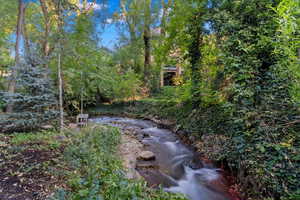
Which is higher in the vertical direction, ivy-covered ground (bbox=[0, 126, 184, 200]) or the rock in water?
ivy-covered ground (bbox=[0, 126, 184, 200])

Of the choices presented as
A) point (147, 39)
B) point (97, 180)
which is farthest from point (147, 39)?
point (97, 180)

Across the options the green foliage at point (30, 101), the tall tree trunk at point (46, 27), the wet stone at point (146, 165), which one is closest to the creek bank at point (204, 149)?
the wet stone at point (146, 165)

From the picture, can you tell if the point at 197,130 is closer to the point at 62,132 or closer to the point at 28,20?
the point at 62,132

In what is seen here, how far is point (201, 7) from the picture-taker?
222 inches

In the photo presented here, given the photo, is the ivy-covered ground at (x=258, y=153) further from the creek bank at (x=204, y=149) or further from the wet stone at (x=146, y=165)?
the wet stone at (x=146, y=165)

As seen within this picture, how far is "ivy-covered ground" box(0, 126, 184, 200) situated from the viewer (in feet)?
6.95

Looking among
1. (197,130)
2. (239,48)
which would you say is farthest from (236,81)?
(197,130)

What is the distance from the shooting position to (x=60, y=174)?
2576mm

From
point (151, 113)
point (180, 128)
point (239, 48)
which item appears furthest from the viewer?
point (151, 113)

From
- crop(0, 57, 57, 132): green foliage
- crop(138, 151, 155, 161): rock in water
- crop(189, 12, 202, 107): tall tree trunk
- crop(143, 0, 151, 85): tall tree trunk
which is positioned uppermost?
crop(143, 0, 151, 85): tall tree trunk

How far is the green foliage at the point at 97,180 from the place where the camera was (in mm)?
2059

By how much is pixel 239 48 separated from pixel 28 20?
10738 millimetres

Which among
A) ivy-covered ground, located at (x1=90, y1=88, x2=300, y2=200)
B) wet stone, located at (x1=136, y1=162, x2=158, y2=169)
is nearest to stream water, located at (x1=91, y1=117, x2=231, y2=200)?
wet stone, located at (x1=136, y1=162, x2=158, y2=169)

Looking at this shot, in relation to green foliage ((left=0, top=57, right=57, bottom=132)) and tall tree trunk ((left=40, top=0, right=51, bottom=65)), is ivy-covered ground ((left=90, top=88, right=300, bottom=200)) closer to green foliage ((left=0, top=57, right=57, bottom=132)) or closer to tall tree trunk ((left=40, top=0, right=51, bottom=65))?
green foliage ((left=0, top=57, right=57, bottom=132))
